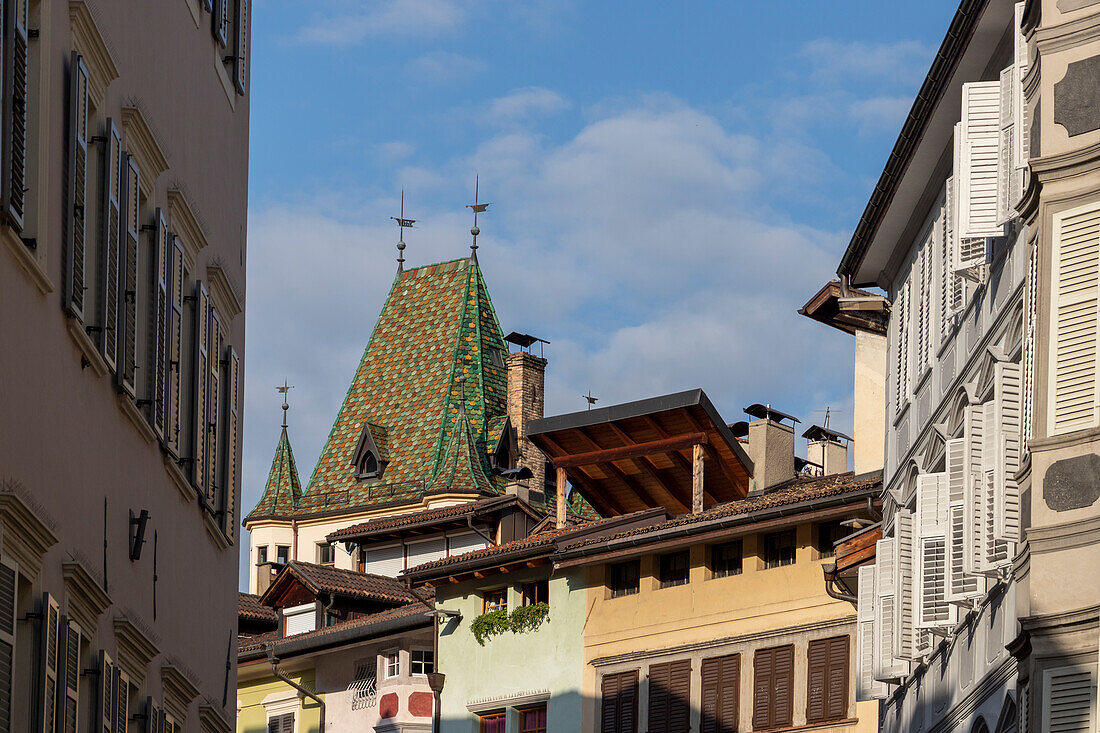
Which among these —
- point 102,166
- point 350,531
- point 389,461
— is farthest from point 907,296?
point 389,461

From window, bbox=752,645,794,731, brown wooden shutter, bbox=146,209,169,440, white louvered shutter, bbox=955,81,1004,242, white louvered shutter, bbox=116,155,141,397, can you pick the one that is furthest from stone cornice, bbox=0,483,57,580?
window, bbox=752,645,794,731

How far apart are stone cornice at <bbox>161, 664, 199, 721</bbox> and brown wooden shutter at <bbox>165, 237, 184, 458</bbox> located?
1.73 meters

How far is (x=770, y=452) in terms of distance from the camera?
42844mm

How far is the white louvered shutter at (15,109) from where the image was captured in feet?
36.9

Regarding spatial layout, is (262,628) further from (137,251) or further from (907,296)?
(137,251)

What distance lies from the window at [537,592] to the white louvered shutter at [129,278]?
2478 cm

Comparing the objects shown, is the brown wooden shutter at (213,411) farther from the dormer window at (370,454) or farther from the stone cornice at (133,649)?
the dormer window at (370,454)

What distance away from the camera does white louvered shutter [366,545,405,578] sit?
62.8 m

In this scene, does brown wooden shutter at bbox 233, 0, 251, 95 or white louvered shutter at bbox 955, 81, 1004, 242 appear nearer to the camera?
white louvered shutter at bbox 955, 81, 1004, 242

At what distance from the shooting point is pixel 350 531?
2534 inches

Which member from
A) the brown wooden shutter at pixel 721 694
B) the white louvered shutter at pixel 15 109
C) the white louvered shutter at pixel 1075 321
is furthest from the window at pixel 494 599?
the white louvered shutter at pixel 15 109

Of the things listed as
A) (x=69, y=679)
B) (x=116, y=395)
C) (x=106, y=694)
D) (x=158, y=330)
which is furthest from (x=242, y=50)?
(x=69, y=679)

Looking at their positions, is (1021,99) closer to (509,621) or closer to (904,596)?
(904,596)

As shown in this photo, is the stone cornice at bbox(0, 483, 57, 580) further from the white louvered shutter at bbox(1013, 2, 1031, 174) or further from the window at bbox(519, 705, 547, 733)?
the window at bbox(519, 705, 547, 733)
